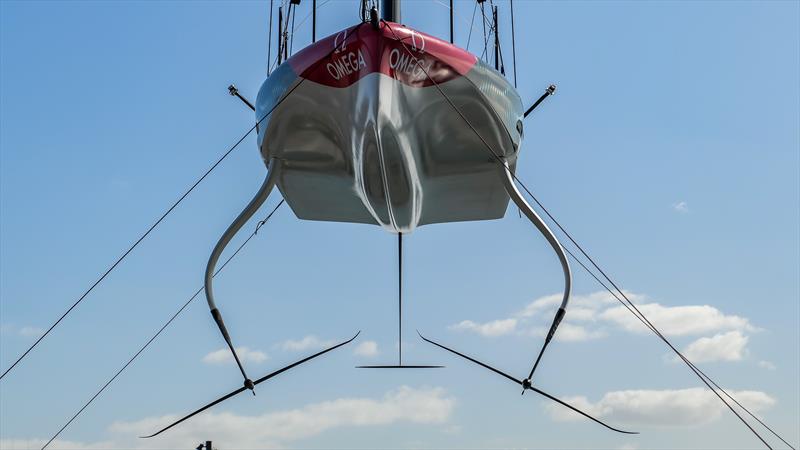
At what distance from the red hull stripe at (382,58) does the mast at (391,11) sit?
1376 millimetres

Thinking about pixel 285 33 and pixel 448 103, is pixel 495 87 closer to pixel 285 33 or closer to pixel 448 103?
pixel 448 103

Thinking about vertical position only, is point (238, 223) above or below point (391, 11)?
below

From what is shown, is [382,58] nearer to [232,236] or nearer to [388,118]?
[388,118]

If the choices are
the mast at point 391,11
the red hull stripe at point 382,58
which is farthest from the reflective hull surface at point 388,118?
the mast at point 391,11

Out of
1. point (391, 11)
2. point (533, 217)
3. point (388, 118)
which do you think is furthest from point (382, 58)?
point (533, 217)

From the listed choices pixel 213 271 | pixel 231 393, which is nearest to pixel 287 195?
pixel 213 271

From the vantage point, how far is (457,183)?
12359 mm

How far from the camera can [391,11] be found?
12.1 m

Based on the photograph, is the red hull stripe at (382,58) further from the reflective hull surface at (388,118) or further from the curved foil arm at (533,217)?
the curved foil arm at (533,217)

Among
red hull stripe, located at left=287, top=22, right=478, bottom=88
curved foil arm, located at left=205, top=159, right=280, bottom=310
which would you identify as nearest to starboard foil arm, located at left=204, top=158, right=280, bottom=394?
curved foil arm, located at left=205, top=159, right=280, bottom=310

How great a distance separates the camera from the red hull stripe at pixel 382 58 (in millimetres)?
10492

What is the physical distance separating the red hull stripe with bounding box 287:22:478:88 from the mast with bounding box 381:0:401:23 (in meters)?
1.38

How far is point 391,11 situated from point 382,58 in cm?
188

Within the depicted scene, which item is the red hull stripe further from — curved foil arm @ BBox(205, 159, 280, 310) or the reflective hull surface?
curved foil arm @ BBox(205, 159, 280, 310)
